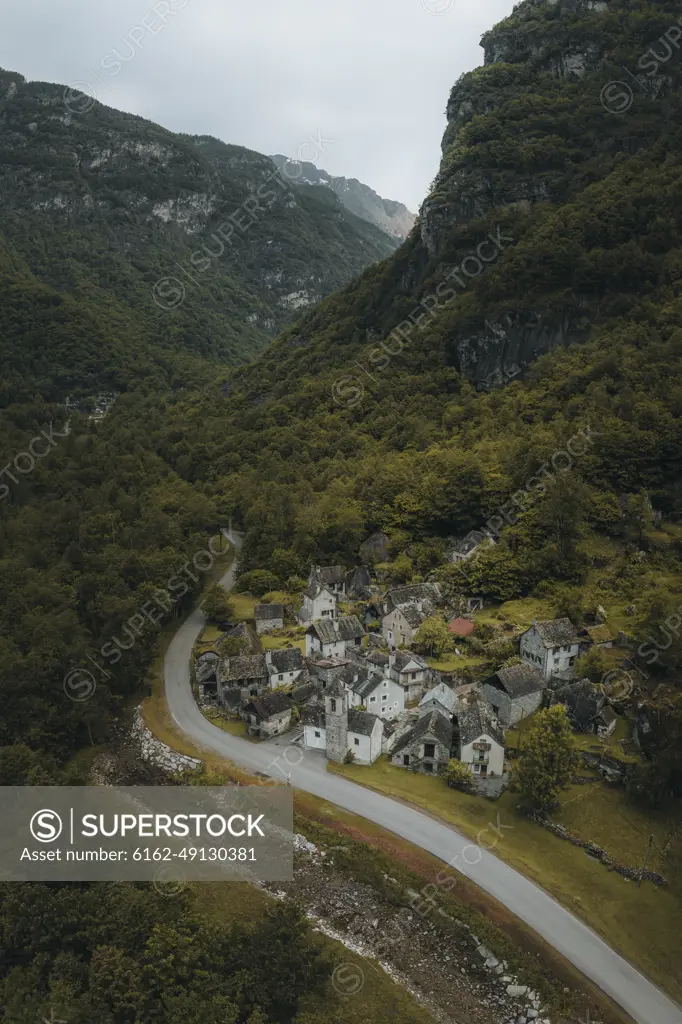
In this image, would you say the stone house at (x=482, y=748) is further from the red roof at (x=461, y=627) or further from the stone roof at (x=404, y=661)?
the red roof at (x=461, y=627)

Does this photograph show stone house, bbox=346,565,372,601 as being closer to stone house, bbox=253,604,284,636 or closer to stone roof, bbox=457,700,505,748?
stone house, bbox=253,604,284,636

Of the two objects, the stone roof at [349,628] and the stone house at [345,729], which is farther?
the stone roof at [349,628]

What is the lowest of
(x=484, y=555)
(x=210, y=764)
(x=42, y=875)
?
(x=42, y=875)

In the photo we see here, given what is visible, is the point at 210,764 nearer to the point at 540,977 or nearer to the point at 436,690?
the point at 436,690

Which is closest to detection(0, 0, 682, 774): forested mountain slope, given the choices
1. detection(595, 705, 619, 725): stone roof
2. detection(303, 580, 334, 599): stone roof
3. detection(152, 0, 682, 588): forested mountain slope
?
detection(152, 0, 682, 588): forested mountain slope

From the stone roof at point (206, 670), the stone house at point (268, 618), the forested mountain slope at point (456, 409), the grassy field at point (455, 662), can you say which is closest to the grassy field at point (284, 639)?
the stone house at point (268, 618)

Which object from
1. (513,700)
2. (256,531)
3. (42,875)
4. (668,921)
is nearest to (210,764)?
(42,875)

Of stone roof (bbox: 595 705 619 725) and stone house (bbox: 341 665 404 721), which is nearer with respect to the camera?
stone roof (bbox: 595 705 619 725)
